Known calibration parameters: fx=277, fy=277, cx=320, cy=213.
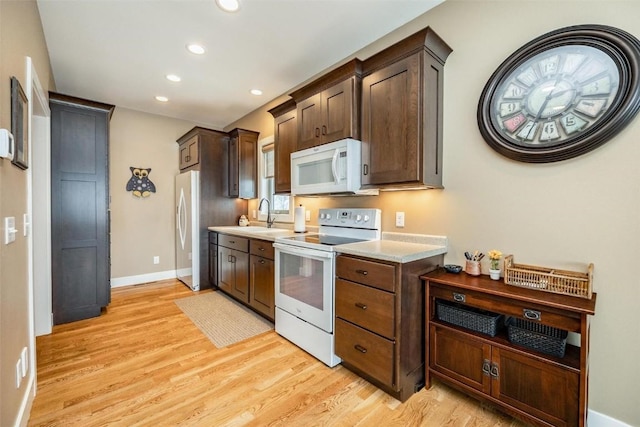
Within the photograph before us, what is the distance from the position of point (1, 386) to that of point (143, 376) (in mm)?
942

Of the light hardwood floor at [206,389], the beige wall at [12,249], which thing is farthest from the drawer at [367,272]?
the beige wall at [12,249]

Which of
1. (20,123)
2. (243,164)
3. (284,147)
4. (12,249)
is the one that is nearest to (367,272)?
(284,147)

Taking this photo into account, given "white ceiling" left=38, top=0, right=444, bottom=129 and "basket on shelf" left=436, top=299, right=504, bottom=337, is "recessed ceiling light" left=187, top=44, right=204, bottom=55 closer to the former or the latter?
"white ceiling" left=38, top=0, right=444, bottom=129

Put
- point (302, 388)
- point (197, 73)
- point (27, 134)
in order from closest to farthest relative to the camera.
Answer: point (27, 134), point (302, 388), point (197, 73)

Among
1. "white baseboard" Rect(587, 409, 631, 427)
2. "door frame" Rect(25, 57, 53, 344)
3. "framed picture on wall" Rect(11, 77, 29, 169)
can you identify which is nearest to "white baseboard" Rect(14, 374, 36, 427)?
"door frame" Rect(25, 57, 53, 344)

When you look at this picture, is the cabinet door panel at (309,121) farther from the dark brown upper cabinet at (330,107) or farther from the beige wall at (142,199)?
the beige wall at (142,199)

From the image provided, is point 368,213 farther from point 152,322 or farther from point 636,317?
point 152,322

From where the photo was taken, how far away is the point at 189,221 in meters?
4.01

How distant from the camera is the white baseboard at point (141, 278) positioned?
4.14 m

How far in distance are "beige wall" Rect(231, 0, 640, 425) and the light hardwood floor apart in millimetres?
750

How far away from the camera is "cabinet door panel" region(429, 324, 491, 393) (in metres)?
1.59

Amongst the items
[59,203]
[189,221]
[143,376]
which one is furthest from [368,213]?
[59,203]

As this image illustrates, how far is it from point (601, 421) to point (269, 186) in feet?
12.3

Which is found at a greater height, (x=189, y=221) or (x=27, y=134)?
(x=27, y=134)
